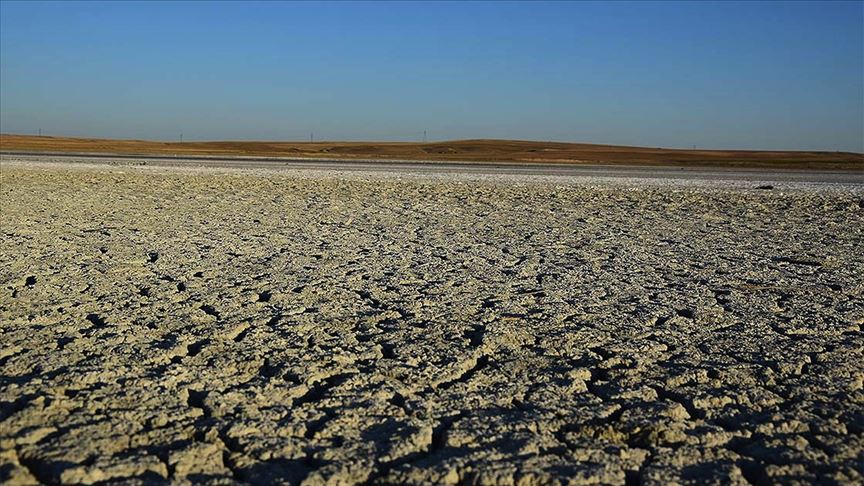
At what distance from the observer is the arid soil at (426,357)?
242 cm

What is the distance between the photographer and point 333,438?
2.55 metres

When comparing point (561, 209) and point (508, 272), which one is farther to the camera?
point (561, 209)

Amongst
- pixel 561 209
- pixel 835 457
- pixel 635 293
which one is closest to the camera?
pixel 835 457

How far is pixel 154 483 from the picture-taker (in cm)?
221

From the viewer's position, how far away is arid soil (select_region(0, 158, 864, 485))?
242cm

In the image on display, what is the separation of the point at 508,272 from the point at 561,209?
4989 millimetres

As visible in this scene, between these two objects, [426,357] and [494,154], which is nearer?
[426,357]

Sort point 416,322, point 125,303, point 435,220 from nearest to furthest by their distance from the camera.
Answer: point 416,322, point 125,303, point 435,220

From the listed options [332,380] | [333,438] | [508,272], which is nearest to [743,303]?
[508,272]

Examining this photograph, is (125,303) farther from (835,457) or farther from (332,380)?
(835,457)

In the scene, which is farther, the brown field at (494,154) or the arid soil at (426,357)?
the brown field at (494,154)

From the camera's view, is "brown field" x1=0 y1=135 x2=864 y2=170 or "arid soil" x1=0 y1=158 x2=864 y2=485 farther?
"brown field" x1=0 y1=135 x2=864 y2=170

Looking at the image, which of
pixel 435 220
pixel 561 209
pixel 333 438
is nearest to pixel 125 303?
pixel 333 438

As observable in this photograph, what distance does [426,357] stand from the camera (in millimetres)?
3445
